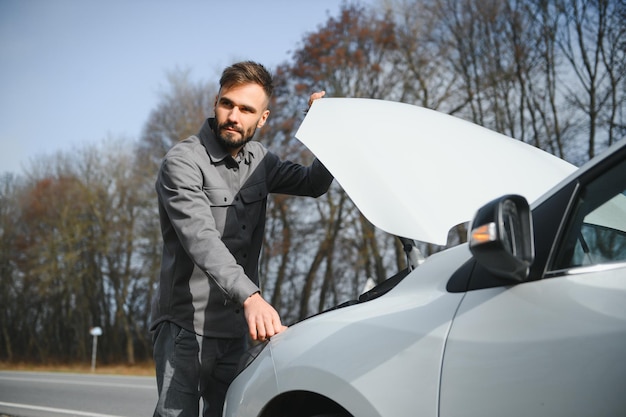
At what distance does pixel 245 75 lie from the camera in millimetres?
2900

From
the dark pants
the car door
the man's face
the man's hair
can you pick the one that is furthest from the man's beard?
the car door

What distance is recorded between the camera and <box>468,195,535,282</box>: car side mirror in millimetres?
1449

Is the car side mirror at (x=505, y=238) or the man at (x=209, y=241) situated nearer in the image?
the car side mirror at (x=505, y=238)

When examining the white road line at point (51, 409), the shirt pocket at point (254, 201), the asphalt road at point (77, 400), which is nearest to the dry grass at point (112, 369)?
the asphalt road at point (77, 400)

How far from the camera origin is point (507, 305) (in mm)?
1571

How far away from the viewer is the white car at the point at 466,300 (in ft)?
4.71

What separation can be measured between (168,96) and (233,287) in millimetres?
25594

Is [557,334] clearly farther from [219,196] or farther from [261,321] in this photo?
[219,196]

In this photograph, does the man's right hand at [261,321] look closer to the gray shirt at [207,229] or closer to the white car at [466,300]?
the white car at [466,300]

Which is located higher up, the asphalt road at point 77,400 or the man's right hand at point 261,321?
the man's right hand at point 261,321

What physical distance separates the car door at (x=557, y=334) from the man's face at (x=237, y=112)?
154cm

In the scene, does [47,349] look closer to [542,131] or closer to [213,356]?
[542,131]

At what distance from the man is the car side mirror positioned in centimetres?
113

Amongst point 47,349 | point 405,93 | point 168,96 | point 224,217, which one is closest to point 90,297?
point 47,349
